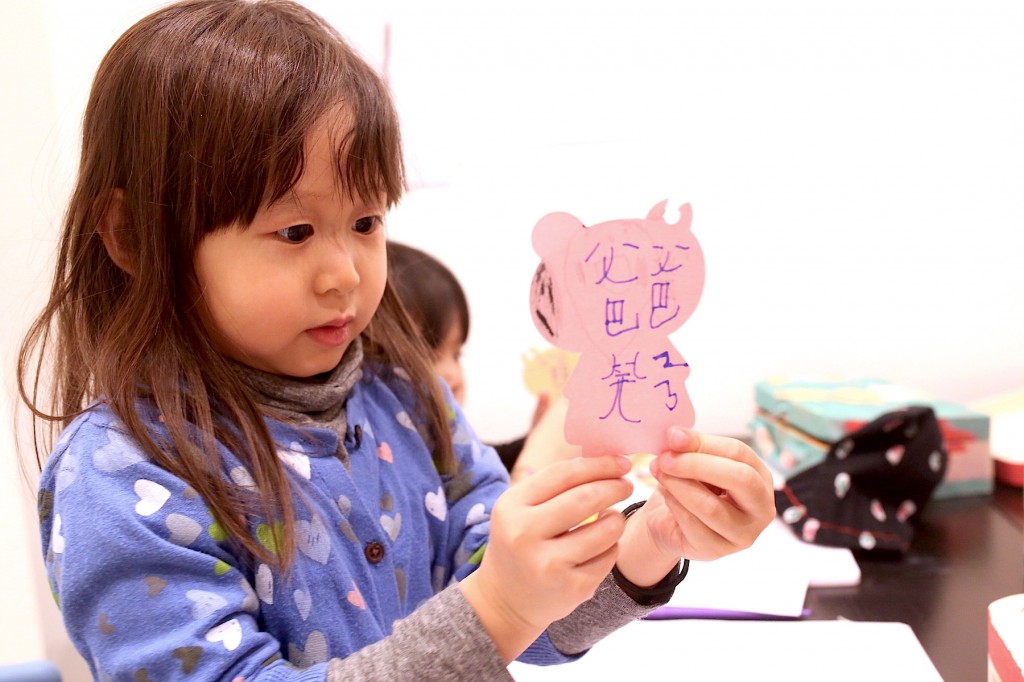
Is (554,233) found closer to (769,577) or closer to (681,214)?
(681,214)

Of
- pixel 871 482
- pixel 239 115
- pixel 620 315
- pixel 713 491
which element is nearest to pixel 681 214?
pixel 620 315

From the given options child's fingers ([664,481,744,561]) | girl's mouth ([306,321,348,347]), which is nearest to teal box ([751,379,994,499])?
child's fingers ([664,481,744,561])

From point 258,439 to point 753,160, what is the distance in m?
0.99

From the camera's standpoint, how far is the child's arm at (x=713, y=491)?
0.55 metres

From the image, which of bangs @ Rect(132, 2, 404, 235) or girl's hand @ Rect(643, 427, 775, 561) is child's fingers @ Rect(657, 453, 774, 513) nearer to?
girl's hand @ Rect(643, 427, 775, 561)

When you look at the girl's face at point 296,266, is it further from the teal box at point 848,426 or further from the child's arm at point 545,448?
the teal box at point 848,426

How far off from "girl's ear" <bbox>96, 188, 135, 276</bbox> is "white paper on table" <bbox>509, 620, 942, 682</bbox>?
0.46 m

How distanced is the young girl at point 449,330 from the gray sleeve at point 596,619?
452 millimetres

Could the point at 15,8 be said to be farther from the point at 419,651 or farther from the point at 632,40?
the point at 419,651

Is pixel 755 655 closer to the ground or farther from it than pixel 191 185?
closer to the ground

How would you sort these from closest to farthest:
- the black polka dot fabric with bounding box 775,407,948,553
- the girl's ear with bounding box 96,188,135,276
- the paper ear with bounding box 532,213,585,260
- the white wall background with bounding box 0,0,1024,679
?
the paper ear with bounding box 532,213,585,260
the girl's ear with bounding box 96,188,135,276
the black polka dot fabric with bounding box 775,407,948,553
the white wall background with bounding box 0,0,1024,679

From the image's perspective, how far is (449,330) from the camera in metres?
1.24

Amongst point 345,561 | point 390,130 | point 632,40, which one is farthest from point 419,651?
point 632,40

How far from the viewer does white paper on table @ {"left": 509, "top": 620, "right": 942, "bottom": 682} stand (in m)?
0.74
